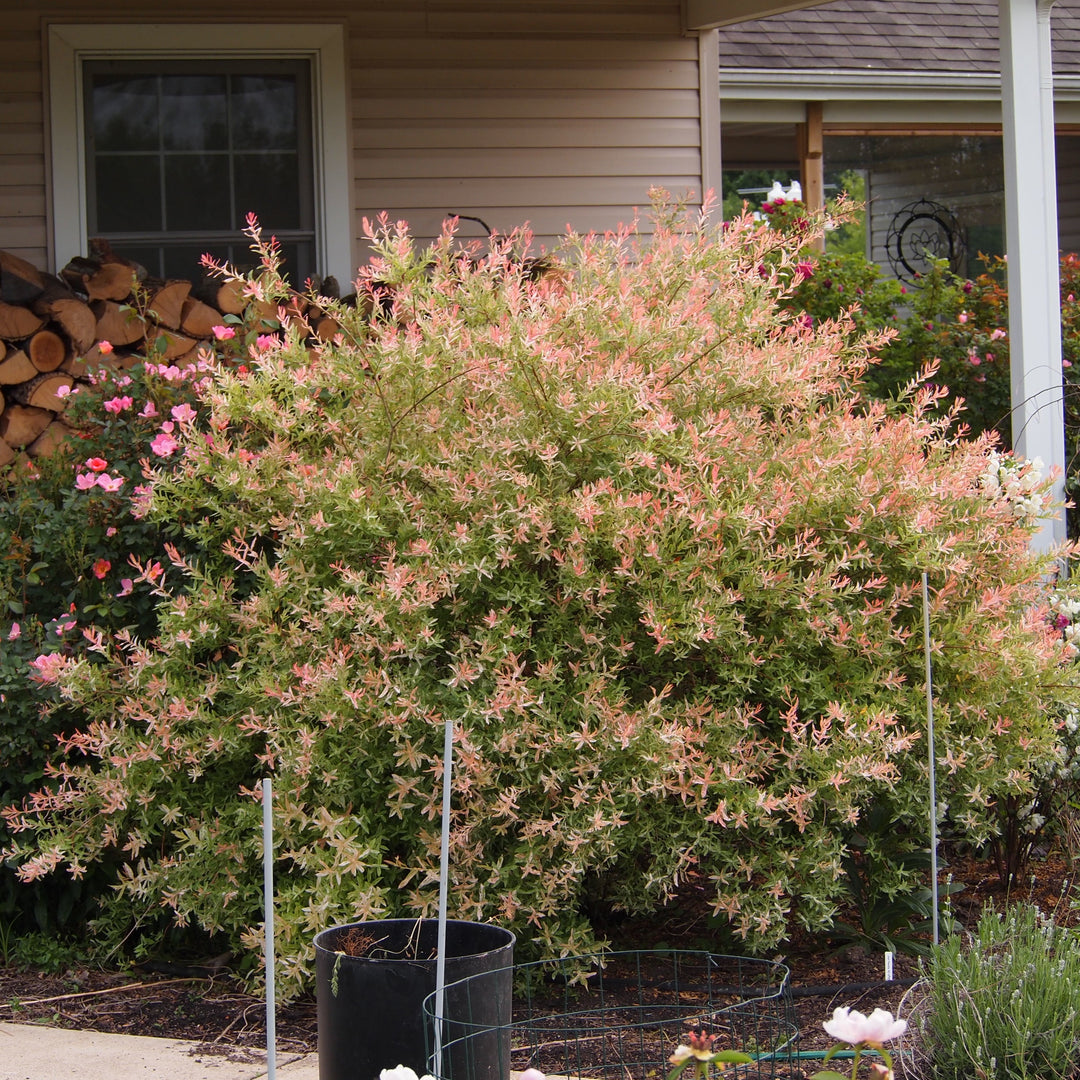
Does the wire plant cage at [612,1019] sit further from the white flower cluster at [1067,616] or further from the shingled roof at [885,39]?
the shingled roof at [885,39]

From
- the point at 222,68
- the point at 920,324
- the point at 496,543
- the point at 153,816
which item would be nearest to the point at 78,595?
the point at 153,816

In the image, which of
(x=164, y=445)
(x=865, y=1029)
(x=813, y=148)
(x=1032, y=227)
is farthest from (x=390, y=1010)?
(x=813, y=148)

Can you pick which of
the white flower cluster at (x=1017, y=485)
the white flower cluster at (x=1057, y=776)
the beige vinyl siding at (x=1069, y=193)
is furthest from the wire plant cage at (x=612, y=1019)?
the beige vinyl siding at (x=1069, y=193)

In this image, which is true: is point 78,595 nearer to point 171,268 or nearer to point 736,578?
point 736,578

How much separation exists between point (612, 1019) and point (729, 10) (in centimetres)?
440

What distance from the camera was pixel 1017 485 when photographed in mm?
3777

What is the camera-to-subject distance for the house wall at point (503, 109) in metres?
5.74

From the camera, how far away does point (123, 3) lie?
18.0 feet

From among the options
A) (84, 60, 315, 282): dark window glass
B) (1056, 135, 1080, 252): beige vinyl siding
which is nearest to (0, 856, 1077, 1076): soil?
(84, 60, 315, 282): dark window glass

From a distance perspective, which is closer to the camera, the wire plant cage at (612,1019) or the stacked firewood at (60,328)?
the wire plant cage at (612,1019)

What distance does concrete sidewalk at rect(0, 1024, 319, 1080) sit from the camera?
2.75 m

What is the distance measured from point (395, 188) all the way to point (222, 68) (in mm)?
911

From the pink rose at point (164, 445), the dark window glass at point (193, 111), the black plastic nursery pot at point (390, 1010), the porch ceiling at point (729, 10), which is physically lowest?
the black plastic nursery pot at point (390, 1010)

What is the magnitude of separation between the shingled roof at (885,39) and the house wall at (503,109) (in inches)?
134
